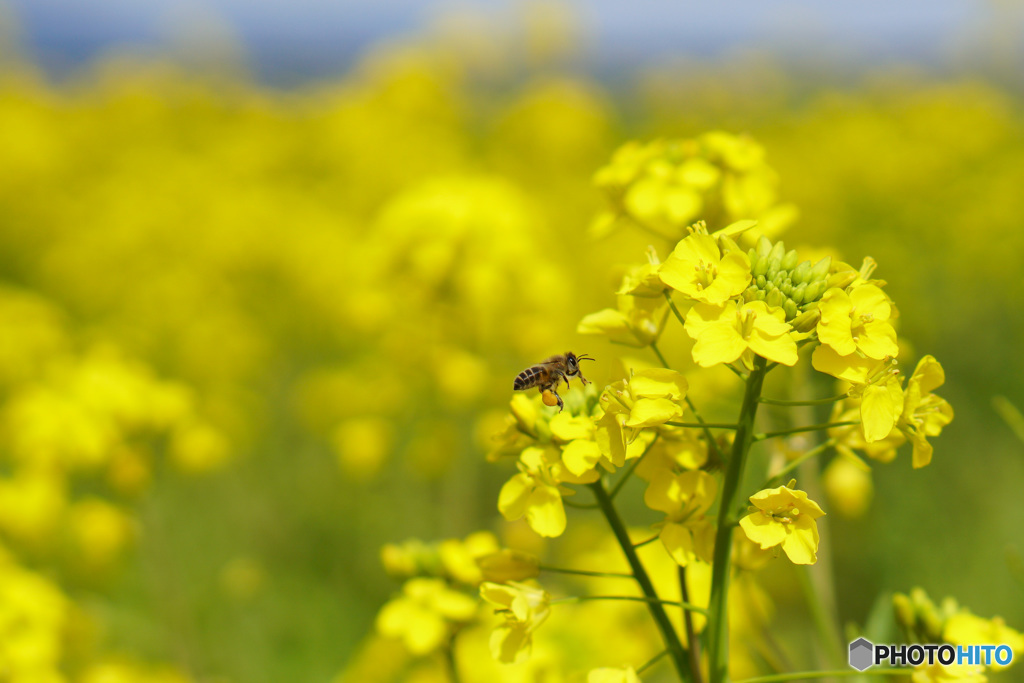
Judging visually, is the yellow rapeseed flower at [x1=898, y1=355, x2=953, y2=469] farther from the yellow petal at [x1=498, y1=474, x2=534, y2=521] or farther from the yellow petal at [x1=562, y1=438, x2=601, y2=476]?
the yellow petal at [x1=498, y1=474, x2=534, y2=521]

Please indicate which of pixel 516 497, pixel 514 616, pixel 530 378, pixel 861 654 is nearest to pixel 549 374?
pixel 530 378

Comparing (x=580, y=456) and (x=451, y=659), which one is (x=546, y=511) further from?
(x=451, y=659)

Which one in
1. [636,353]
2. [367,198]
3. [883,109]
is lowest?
[636,353]

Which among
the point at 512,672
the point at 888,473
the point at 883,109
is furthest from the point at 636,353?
the point at 883,109

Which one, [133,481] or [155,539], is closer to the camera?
[133,481]

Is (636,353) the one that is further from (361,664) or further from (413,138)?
(413,138)
